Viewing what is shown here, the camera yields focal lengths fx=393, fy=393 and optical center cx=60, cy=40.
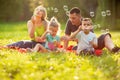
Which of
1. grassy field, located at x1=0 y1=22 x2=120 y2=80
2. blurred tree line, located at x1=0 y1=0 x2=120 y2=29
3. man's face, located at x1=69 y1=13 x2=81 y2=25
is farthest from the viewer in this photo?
blurred tree line, located at x1=0 y1=0 x2=120 y2=29

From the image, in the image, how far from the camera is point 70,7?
18312 mm

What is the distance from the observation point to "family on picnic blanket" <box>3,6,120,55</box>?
7805 mm

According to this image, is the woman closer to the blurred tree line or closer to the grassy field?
the grassy field

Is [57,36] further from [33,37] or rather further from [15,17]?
[15,17]

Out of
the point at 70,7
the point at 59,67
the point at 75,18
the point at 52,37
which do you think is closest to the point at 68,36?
the point at 75,18

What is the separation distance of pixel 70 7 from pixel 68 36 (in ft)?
31.5

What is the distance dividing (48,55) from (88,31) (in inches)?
43.0

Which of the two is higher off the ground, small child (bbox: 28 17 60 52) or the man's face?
the man's face

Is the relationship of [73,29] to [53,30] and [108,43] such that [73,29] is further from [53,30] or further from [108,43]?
[108,43]

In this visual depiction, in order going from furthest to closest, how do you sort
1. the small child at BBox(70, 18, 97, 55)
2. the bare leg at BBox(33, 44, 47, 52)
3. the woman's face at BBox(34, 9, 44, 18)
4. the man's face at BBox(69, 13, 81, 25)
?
the woman's face at BBox(34, 9, 44, 18)
the man's face at BBox(69, 13, 81, 25)
the bare leg at BBox(33, 44, 47, 52)
the small child at BBox(70, 18, 97, 55)

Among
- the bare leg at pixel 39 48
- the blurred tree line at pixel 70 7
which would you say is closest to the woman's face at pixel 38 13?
the bare leg at pixel 39 48

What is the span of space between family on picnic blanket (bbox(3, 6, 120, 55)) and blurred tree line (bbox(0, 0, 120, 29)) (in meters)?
5.66

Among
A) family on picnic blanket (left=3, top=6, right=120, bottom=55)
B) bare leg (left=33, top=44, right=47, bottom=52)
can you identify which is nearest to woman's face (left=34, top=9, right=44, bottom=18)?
family on picnic blanket (left=3, top=6, right=120, bottom=55)

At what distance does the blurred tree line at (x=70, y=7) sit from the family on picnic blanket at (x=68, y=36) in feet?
18.6
